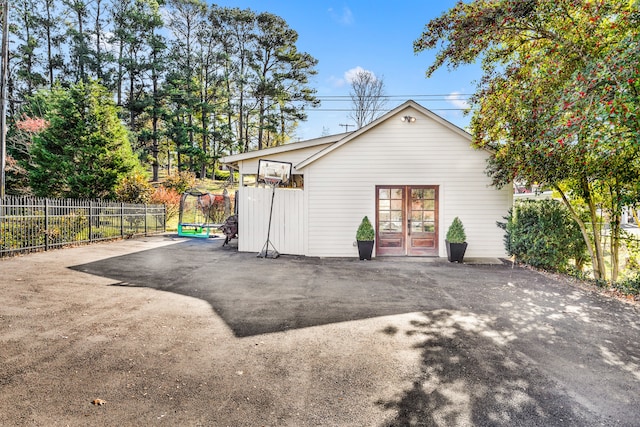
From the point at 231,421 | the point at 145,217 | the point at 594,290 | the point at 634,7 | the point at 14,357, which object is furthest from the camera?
the point at 145,217

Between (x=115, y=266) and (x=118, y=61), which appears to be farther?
(x=118, y=61)

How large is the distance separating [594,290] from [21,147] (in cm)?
2398

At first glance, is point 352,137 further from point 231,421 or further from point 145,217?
point 145,217

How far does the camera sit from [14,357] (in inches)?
120

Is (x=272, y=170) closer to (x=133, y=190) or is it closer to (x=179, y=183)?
(x=133, y=190)

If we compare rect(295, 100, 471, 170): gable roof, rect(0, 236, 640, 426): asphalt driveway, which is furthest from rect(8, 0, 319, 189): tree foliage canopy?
rect(0, 236, 640, 426): asphalt driveway

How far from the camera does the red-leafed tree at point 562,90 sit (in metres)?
4.36

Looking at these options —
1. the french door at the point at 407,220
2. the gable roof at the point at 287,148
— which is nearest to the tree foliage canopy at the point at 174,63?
the gable roof at the point at 287,148

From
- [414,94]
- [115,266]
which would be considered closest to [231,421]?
[115,266]

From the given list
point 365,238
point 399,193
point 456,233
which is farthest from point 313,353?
point 399,193

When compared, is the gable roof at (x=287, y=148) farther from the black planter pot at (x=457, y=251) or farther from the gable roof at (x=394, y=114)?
the black planter pot at (x=457, y=251)

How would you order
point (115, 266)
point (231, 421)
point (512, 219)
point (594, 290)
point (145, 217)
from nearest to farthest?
point (231, 421)
point (594, 290)
point (115, 266)
point (512, 219)
point (145, 217)

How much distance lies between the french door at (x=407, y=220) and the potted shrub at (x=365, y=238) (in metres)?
0.58

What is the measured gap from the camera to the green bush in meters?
7.50
